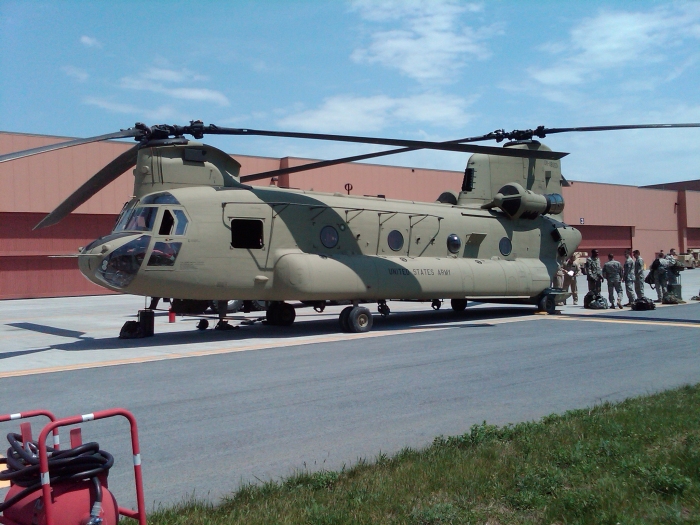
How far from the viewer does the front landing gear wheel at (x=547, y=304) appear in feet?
63.8

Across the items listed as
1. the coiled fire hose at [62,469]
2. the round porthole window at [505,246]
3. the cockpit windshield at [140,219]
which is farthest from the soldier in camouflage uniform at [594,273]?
the coiled fire hose at [62,469]

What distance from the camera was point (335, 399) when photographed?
7.98 metres

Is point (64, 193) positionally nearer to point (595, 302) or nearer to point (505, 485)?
point (595, 302)

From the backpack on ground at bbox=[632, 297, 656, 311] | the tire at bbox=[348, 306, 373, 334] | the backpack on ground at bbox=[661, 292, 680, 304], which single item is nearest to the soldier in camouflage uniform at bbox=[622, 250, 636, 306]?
the backpack on ground at bbox=[661, 292, 680, 304]

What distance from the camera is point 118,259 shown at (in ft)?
41.5

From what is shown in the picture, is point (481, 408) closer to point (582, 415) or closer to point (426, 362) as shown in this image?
point (582, 415)

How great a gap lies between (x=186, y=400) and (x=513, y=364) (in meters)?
5.17

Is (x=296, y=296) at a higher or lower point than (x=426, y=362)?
higher

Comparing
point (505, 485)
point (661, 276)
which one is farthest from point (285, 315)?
point (661, 276)

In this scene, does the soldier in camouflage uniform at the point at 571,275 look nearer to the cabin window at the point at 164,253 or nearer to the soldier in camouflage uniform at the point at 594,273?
the soldier in camouflage uniform at the point at 594,273

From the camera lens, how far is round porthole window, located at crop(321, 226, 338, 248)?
1537 centimetres

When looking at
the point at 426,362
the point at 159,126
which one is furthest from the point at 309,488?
the point at 159,126

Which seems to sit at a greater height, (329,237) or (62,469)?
(329,237)

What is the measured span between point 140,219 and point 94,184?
1.61m
